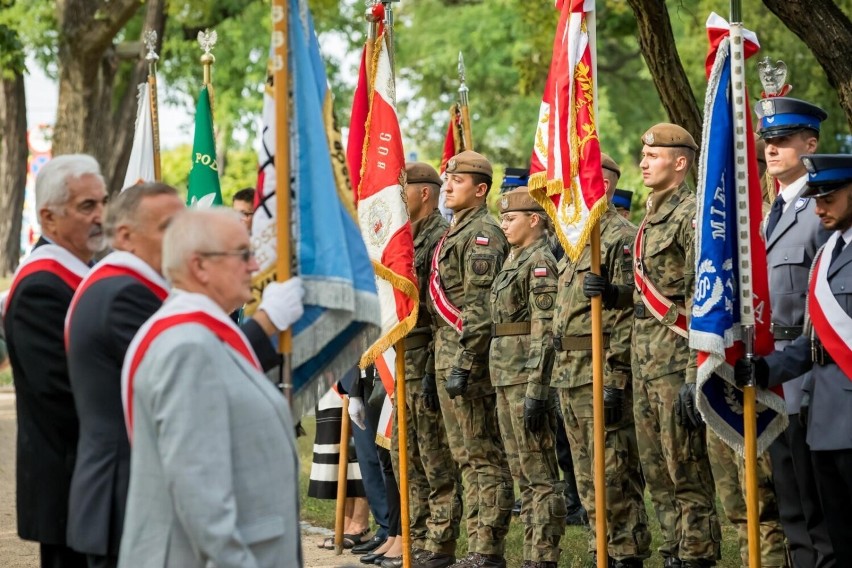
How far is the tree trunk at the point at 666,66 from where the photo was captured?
10648 mm

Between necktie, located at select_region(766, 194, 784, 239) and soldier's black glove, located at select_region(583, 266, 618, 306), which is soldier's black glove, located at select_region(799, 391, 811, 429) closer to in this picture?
necktie, located at select_region(766, 194, 784, 239)

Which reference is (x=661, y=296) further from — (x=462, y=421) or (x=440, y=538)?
(x=440, y=538)

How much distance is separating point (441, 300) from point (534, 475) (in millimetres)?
1258

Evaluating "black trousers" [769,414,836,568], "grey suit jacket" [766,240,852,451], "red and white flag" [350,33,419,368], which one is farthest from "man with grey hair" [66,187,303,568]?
"red and white flag" [350,33,419,368]

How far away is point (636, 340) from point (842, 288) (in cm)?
173

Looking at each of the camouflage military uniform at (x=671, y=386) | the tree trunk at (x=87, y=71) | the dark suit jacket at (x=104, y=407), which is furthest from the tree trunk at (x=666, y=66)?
the tree trunk at (x=87, y=71)

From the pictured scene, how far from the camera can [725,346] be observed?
6082mm

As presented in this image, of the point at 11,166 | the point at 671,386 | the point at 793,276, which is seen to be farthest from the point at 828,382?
the point at 11,166

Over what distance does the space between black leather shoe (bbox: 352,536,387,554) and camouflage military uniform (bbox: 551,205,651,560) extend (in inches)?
74.8

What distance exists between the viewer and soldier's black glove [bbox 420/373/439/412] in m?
8.68

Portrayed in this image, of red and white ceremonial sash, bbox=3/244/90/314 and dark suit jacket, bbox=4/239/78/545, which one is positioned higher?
red and white ceremonial sash, bbox=3/244/90/314

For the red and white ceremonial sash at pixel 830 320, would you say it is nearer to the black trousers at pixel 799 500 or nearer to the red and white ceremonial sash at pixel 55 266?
the black trousers at pixel 799 500

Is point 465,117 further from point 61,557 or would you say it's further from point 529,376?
point 61,557

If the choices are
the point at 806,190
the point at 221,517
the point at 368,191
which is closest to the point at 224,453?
the point at 221,517
